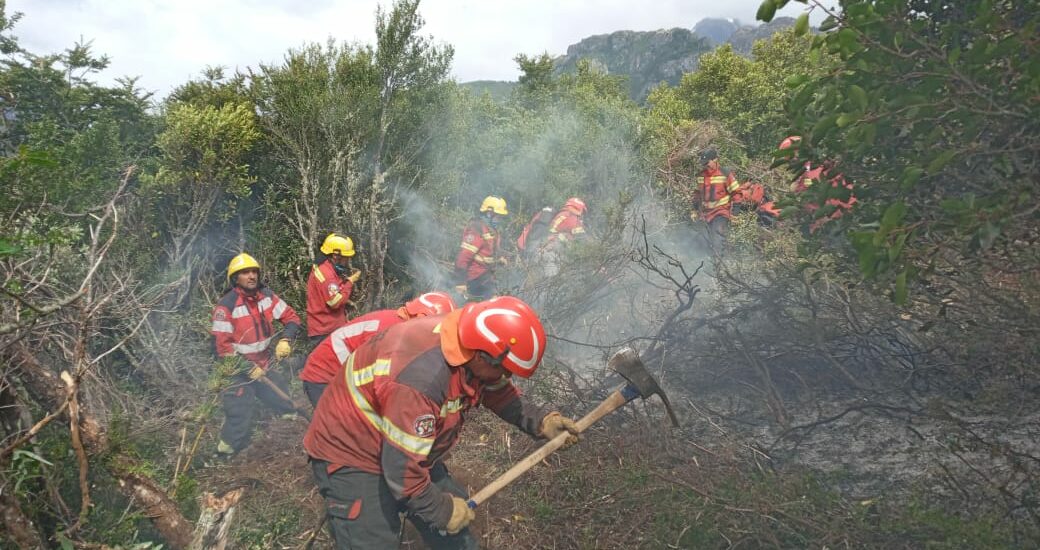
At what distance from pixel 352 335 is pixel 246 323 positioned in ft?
6.03

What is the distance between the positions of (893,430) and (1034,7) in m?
3.22

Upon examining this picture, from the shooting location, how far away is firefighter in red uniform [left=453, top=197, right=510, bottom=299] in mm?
8125

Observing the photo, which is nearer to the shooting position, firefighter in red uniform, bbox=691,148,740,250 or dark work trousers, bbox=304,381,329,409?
dark work trousers, bbox=304,381,329,409

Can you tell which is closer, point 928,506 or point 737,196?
point 928,506

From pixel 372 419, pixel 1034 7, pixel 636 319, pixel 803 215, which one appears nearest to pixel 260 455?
pixel 372 419

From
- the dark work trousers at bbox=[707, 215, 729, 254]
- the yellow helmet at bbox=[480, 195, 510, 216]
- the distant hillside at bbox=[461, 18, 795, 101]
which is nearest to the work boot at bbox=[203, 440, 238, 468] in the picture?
the yellow helmet at bbox=[480, 195, 510, 216]

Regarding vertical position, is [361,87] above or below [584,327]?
above

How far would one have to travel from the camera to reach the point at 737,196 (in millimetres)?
8328

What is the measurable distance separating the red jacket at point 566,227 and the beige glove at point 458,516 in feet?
19.5

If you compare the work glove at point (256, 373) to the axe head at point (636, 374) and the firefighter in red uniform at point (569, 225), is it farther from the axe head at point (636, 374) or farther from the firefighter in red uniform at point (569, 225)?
the firefighter in red uniform at point (569, 225)

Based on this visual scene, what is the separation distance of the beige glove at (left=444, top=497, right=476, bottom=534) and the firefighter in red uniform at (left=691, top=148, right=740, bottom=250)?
21.5 feet

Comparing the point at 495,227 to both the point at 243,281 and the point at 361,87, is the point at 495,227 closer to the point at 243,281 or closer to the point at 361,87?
the point at 361,87

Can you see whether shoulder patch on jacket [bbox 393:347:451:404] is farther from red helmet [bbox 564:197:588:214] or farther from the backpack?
the backpack

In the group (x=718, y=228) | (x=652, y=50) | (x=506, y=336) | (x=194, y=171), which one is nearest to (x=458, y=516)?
(x=506, y=336)
